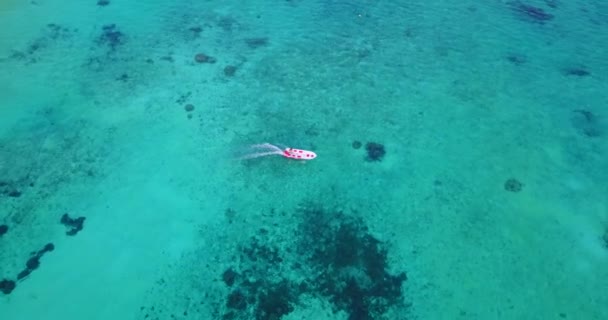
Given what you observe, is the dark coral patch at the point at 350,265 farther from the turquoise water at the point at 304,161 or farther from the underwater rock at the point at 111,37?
the underwater rock at the point at 111,37

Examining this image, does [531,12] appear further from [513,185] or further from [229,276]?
[229,276]

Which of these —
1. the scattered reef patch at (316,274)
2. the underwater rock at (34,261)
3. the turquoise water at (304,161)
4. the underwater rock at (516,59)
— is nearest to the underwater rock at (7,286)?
the turquoise water at (304,161)

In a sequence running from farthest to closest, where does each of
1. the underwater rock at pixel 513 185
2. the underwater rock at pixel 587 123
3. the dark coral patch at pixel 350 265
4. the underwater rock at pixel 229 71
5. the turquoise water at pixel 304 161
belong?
1. the underwater rock at pixel 229 71
2. the underwater rock at pixel 587 123
3. the underwater rock at pixel 513 185
4. the turquoise water at pixel 304 161
5. the dark coral patch at pixel 350 265

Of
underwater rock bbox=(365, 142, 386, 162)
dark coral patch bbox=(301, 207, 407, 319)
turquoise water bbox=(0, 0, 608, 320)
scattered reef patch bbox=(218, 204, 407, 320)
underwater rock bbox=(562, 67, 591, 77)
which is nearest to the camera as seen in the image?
scattered reef patch bbox=(218, 204, 407, 320)

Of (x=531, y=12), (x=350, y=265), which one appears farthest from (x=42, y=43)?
(x=531, y=12)

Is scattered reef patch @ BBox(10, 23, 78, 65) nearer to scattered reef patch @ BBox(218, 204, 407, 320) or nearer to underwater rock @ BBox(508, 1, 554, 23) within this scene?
scattered reef patch @ BBox(218, 204, 407, 320)

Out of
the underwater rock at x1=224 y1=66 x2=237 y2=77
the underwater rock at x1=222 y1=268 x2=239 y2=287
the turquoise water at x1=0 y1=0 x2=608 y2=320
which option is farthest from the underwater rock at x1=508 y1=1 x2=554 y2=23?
the underwater rock at x1=222 y1=268 x2=239 y2=287
